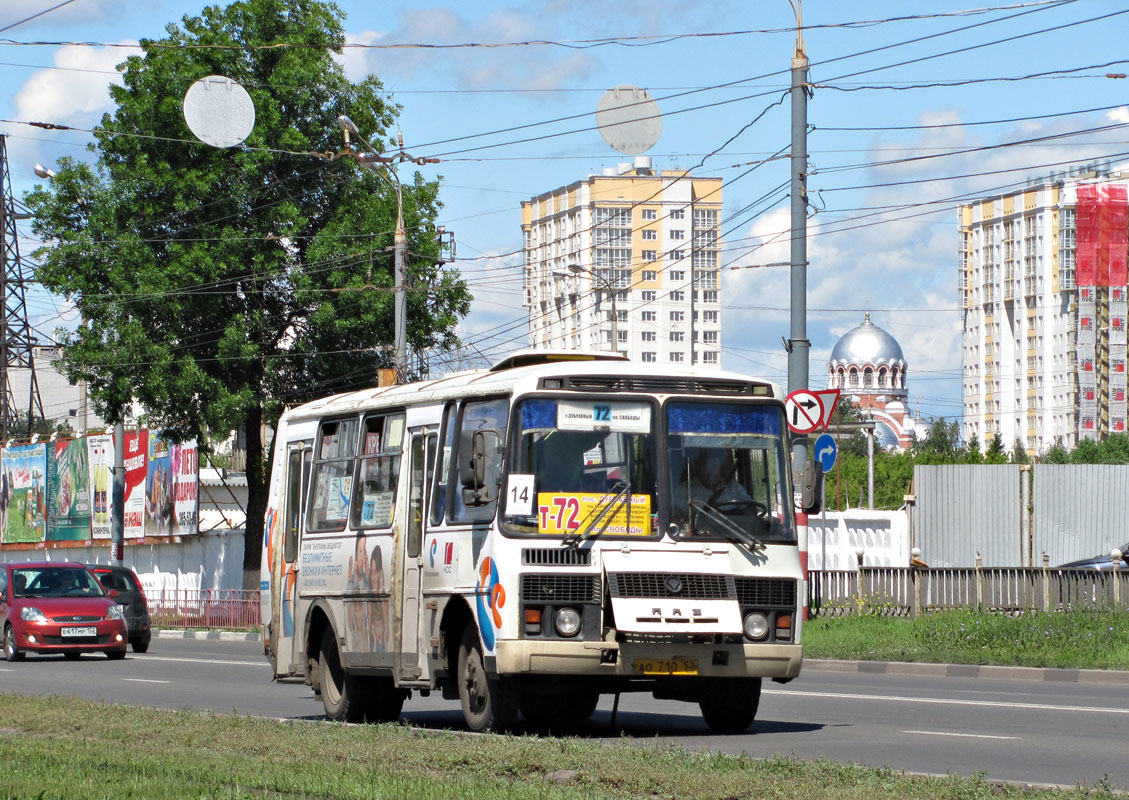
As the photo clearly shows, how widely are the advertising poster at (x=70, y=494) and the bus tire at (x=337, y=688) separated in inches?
1752

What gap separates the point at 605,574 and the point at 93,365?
31313 mm

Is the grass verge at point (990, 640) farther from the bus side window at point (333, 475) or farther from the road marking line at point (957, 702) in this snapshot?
the bus side window at point (333, 475)

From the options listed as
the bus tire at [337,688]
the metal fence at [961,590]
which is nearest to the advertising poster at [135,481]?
the metal fence at [961,590]

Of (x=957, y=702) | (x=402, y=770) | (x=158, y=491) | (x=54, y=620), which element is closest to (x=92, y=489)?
(x=158, y=491)

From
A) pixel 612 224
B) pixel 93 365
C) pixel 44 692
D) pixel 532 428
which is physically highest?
pixel 612 224

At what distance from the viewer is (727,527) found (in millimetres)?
12812

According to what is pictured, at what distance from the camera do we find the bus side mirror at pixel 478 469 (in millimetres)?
12453

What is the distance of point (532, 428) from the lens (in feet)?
41.8

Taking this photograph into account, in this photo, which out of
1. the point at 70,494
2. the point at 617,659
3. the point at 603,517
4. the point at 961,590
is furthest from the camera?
the point at 70,494

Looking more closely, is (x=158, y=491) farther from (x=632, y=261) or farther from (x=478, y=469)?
(x=632, y=261)

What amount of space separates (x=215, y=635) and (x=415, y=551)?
27.4 meters

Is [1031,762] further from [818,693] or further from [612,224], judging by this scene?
[612,224]

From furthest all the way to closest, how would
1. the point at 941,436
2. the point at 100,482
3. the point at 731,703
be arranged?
the point at 941,436 → the point at 100,482 → the point at 731,703

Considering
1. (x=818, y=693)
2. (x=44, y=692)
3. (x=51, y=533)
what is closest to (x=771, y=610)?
(x=818, y=693)
